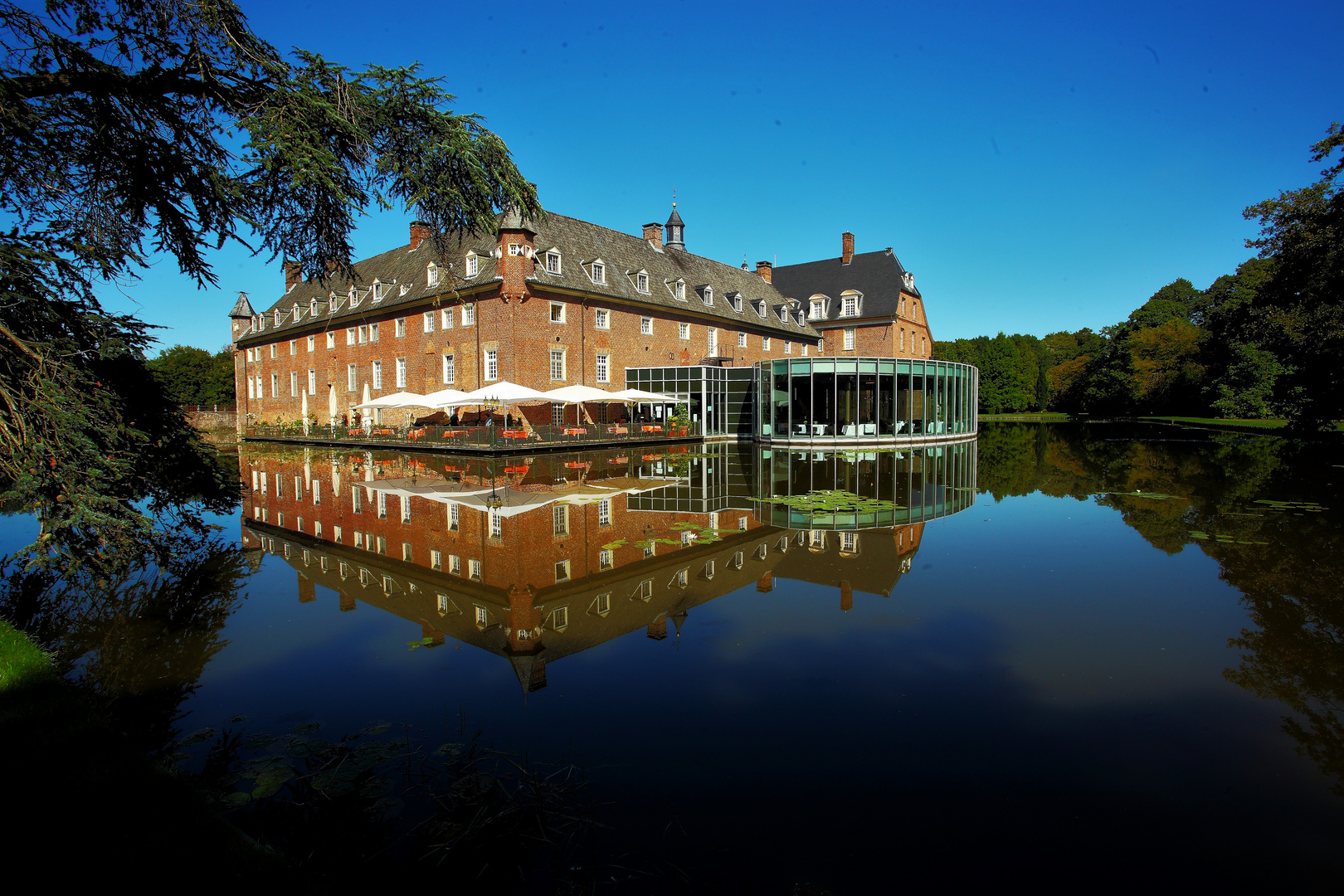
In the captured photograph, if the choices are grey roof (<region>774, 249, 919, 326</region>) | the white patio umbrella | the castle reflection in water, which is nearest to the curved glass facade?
the white patio umbrella

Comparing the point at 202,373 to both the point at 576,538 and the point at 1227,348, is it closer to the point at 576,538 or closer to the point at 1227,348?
the point at 576,538

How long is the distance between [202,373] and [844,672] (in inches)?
3329

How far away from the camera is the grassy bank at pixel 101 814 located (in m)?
2.71

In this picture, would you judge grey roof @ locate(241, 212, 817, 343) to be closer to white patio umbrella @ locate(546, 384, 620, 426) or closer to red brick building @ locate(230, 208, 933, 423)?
red brick building @ locate(230, 208, 933, 423)

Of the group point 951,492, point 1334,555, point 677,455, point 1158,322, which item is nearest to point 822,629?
point 1334,555

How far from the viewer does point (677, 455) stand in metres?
25.1

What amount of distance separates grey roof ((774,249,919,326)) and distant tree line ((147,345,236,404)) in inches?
2233

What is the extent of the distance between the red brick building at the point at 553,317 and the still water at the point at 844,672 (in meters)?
15.1

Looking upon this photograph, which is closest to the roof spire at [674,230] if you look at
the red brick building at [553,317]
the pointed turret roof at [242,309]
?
the red brick building at [553,317]

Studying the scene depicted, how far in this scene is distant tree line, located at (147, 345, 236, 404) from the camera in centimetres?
6931

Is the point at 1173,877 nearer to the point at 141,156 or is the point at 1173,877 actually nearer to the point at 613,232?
the point at 141,156

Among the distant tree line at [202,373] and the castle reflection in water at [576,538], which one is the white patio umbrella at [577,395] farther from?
the distant tree line at [202,373]

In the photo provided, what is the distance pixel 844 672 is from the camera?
524 cm

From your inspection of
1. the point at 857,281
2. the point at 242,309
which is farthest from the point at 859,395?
the point at 242,309
